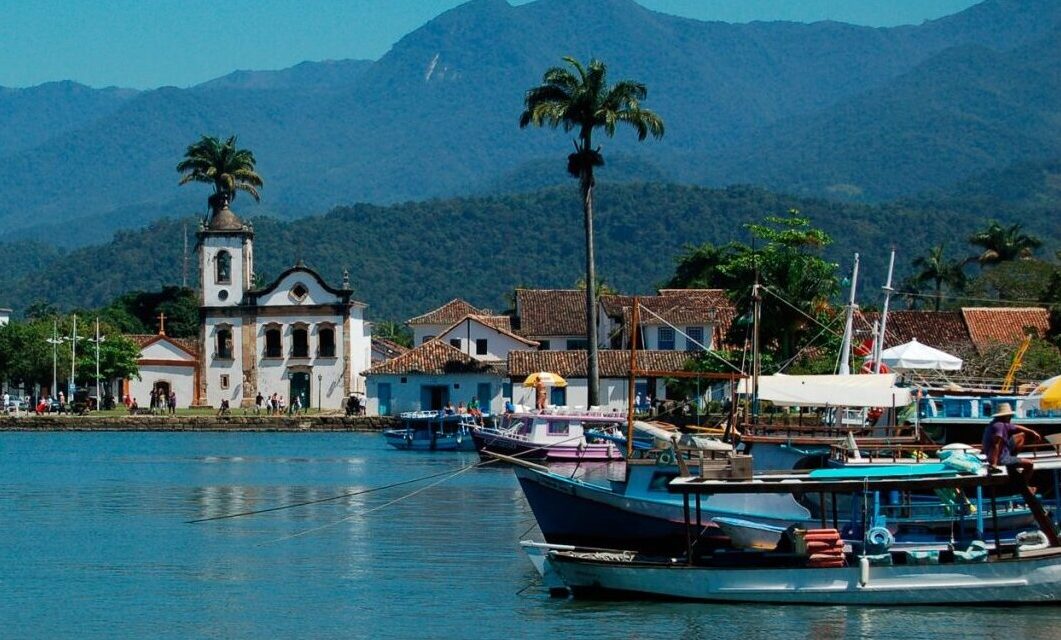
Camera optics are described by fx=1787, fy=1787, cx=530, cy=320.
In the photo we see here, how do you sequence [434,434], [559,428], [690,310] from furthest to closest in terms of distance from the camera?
1. [690,310]
2. [434,434]
3. [559,428]

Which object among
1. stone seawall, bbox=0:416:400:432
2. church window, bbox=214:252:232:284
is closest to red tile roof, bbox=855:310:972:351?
stone seawall, bbox=0:416:400:432

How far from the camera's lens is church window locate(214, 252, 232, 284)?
338 feet

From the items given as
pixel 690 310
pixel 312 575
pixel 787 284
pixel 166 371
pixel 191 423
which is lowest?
pixel 312 575

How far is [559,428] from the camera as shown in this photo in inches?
2411

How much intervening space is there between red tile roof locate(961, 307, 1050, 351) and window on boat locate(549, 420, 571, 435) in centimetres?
2531

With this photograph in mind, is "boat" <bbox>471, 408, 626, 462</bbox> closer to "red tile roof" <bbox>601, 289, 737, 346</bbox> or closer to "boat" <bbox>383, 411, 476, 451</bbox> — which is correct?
"boat" <bbox>383, 411, 476, 451</bbox>

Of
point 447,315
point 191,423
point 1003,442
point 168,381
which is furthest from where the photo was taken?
point 447,315

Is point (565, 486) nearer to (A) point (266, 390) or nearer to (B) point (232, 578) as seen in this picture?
(B) point (232, 578)

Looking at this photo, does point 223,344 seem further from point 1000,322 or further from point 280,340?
point 1000,322

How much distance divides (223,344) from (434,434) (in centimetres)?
3117

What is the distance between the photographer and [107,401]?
105 metres

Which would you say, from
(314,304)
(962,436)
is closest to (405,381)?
(314,304)

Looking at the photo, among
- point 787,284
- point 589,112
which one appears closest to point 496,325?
point 589,112

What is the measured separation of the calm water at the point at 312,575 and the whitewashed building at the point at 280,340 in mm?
44597
